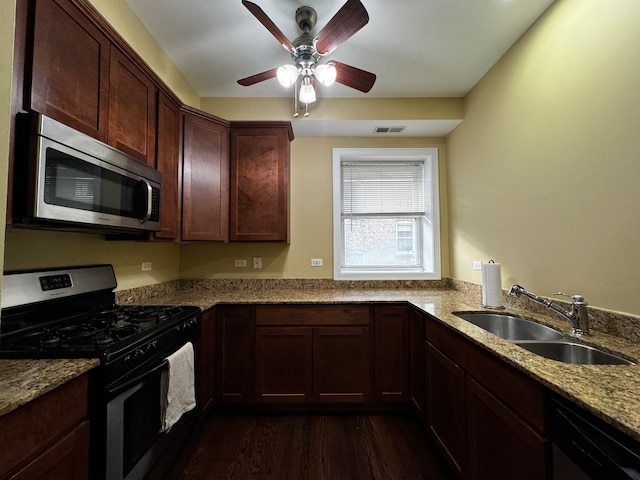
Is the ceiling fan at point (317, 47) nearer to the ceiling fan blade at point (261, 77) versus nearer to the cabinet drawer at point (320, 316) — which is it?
the ceiling fan blade at point (261, 77)

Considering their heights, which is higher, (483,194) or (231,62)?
(231,62)

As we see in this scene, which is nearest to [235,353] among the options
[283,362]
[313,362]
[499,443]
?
[283,362]

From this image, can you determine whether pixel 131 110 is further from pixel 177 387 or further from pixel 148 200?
pixel 177 387

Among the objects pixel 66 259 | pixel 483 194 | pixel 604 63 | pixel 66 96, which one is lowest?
pixel 66 259

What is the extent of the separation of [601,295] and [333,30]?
Result: 76.3 inches

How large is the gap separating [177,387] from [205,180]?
5.25ft

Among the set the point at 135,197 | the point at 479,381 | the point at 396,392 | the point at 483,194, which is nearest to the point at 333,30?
the point at 135,197

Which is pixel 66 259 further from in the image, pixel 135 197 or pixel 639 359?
pixel 639 359

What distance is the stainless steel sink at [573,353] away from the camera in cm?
119

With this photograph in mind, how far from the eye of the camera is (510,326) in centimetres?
180

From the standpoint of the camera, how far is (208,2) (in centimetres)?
174

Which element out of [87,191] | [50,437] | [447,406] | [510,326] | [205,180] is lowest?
[447,406]

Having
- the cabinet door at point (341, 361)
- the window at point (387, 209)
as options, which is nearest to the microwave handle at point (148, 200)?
the cabinet door at point (341, 361)

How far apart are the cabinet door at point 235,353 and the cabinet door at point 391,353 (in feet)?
3.32
